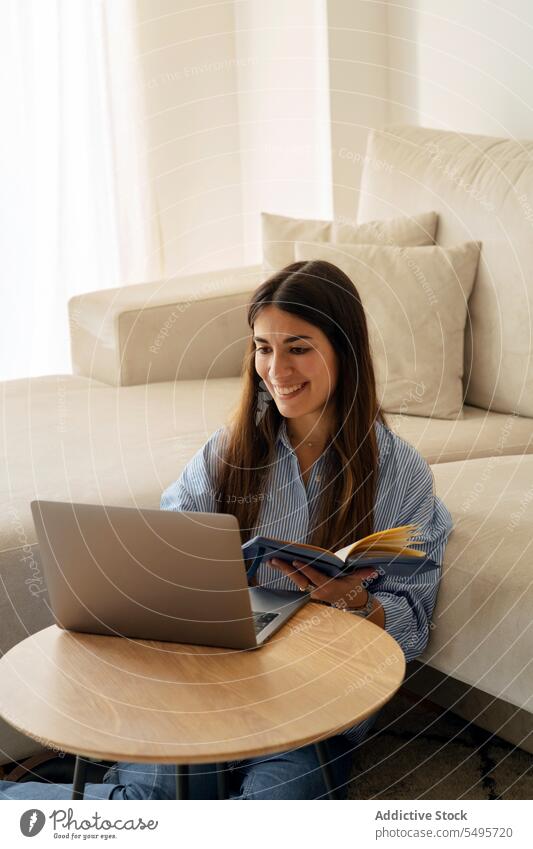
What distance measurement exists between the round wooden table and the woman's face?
0.97 ft

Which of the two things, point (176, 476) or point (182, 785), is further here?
point (176, 476)

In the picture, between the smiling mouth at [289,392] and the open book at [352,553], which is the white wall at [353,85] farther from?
the open book at [352,553]

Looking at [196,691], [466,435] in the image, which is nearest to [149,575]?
[196,691]

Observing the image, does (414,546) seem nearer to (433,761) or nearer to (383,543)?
(383,543)

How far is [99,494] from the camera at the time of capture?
179 cm

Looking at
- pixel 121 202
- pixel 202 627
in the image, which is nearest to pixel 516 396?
pixel 202 627

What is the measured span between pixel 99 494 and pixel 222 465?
Answer: 34cm

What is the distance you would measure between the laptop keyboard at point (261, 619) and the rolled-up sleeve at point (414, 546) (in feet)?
0.62

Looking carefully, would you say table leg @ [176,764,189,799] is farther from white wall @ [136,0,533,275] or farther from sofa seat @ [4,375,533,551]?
white wall @ [136,0,533,275]

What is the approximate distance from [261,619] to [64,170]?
8.31 ft

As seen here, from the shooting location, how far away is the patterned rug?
1.59m

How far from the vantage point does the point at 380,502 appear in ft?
4.95
